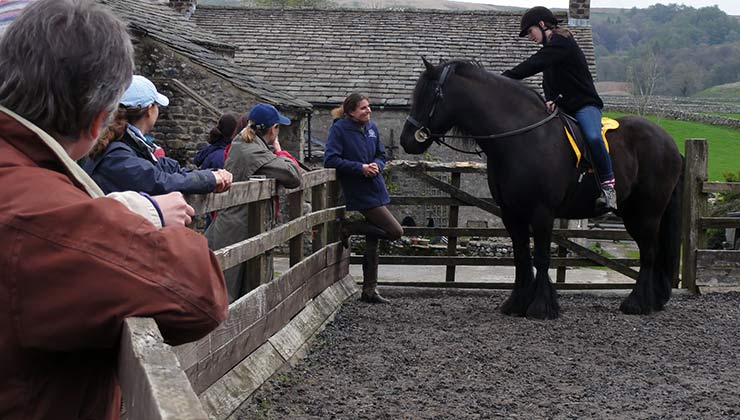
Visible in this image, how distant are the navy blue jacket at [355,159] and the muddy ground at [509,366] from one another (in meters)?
1.01

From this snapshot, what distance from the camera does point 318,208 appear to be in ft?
27.0

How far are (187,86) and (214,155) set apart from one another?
7931 millimetres

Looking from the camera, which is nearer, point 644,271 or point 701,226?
point 644,271

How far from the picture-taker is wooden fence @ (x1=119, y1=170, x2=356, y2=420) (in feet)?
4.70

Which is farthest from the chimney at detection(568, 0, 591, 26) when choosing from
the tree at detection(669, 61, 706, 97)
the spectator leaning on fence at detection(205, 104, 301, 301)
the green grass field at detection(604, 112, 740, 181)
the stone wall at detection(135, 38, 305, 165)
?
the tree at detection(669, 61, 706, 97)

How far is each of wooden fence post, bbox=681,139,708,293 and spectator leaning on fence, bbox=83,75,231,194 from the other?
6.46 meters

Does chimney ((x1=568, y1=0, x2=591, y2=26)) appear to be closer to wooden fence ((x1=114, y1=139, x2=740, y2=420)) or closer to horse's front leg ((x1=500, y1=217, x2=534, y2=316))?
wooden fence ((x1=114, y1=139, x2=740, y2=420))

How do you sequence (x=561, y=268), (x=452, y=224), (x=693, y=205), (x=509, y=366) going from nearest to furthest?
(x=509, y=366) → (x=693, y=205) → (x=452, y=224) → (x=561, y=268)

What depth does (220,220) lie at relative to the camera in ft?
19.9

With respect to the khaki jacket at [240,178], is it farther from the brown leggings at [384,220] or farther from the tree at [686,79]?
the tree at [686,79]

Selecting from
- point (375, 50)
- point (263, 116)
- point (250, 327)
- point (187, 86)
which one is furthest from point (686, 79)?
point (250, 327)

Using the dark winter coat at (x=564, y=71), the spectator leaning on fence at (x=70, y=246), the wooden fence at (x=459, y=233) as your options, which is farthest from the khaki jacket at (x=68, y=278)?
the wooden fence at (x=459, y=233)

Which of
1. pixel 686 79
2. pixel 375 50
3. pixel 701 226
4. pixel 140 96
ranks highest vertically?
pixel 686 79

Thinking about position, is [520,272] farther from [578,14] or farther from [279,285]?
[578,14]
